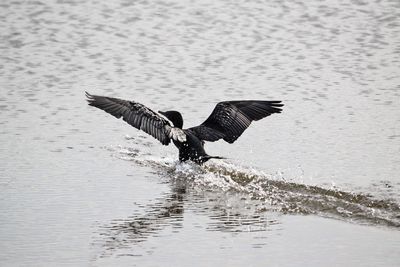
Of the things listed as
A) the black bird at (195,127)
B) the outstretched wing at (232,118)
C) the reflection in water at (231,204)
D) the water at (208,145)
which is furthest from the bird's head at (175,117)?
the reflection in water at (231,204)

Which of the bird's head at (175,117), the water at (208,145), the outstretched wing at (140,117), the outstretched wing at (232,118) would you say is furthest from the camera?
the bird's head at (175,117)

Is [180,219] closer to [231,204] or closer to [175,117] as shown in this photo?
[231,204]

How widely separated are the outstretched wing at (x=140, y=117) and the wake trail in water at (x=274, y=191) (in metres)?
0.38

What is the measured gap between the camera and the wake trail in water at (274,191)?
8789 mm

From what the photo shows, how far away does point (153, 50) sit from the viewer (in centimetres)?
1462

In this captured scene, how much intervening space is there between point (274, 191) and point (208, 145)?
194cm

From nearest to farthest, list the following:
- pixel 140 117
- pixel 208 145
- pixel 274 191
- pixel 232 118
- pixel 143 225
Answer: pixel 143 225
pixel 274 191
pixel 140 117
pixel 232 118
pixel 208 145

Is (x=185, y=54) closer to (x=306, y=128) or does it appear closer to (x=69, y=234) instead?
(x=306, y=128)

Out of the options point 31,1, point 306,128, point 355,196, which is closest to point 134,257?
point 355,196

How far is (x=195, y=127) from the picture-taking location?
1082 centimetres

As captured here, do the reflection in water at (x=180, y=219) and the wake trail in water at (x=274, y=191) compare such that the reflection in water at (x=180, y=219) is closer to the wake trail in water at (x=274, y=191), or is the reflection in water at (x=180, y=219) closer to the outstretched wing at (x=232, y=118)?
the wake trail in water at (x=274, y=191)

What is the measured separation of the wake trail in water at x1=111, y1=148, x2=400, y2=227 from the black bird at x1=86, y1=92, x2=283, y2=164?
9.8 inches

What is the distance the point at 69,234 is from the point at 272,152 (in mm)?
3258

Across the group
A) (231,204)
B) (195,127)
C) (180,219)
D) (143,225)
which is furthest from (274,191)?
(143,225)
